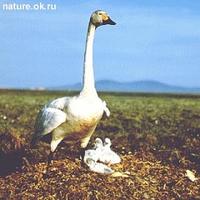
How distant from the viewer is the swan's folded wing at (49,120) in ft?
34.0

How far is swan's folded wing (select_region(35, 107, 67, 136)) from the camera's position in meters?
10.4

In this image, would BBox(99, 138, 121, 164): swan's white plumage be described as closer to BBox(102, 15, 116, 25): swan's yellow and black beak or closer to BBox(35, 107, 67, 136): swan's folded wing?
BBox(35, 107, 67, 136): swan's folded wing

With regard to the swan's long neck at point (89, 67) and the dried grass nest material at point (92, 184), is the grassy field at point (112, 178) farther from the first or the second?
the swan's long neck at point (89, 67)

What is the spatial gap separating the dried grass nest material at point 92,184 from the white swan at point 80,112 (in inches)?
17.3

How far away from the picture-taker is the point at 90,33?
35.6ft

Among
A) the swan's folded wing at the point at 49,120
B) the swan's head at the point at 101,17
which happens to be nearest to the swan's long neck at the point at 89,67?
the swan's head at the point at 101,17

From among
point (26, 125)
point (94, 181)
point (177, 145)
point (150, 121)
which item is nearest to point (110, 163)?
point (94, 181)

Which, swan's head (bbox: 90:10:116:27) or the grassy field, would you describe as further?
swan's head (bbox: 90:10:116:27)

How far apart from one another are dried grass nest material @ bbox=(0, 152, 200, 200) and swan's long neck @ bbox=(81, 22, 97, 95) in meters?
1.35

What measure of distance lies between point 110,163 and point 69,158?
872 mm

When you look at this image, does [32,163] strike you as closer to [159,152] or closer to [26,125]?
[159,152]

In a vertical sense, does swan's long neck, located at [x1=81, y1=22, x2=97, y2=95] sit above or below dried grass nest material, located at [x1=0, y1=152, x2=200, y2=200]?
above

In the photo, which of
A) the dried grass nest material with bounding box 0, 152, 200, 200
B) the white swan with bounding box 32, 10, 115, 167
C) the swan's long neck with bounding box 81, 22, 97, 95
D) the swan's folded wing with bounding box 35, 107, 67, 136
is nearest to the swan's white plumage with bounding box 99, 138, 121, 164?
the dried grass nest material with bounding box 0, 152, 200, 200

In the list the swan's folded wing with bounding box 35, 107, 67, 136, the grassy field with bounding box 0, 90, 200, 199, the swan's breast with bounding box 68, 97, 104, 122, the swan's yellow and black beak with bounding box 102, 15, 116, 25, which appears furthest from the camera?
the swan's yellow and black beak with bounding box 102, 15, 116, 25
